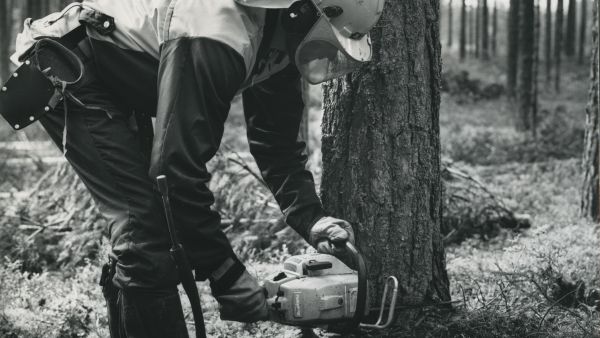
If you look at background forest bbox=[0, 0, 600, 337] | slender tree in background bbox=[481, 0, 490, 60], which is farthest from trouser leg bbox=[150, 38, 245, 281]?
slender tree in background bbox=[481, 0, 490, 60]

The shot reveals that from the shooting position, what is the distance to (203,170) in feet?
7.61

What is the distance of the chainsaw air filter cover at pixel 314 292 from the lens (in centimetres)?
265

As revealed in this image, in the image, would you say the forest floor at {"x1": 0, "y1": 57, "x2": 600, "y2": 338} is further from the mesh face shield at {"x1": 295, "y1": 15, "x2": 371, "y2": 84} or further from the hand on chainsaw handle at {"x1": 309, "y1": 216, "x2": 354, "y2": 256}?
the mesh face shield at {"x1": 295, "y1": 15, "x2": 371, "y2": 84}

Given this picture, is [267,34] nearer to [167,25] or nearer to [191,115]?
[167,25]

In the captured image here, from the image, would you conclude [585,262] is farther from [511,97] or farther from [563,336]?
[511,97]

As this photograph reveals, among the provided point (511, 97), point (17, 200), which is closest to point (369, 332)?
point (17, 200)

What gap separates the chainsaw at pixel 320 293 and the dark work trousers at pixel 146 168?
0.31 m

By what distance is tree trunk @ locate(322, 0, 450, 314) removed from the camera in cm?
310

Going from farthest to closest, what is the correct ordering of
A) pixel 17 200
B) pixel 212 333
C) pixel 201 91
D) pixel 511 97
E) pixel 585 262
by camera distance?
pixel 511 97 → pixel 17 200 → pixel 585 262 → pixel 212 333 → pixel 201 91

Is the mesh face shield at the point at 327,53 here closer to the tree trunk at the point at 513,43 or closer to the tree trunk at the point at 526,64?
the tree trunk at the point at 526,64

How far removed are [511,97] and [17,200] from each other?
1815cm

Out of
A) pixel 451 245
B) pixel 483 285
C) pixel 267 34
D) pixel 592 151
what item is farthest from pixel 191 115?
pixel 592 151

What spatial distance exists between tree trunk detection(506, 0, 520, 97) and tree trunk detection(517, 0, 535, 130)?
4025 mm

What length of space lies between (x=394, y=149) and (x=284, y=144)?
576mm
